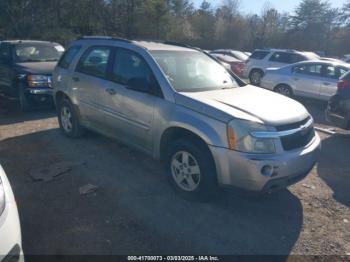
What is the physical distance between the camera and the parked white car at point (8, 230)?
90.4 inches

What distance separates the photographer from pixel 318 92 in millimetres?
10500

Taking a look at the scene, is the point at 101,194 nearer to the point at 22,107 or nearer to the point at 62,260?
the point at 62,260

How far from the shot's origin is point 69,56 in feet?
20.0

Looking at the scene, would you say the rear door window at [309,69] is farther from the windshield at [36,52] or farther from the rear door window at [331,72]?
the windshield at [36,52]

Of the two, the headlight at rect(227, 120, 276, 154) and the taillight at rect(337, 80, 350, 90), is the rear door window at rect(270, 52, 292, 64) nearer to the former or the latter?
the taillight at rect(337, 80, 350, 90)

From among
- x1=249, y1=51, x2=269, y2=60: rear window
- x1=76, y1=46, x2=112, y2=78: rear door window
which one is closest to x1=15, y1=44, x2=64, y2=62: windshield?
x1=76, y1=46, x2=112, y2=78: rear door window

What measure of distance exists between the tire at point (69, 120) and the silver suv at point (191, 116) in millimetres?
201

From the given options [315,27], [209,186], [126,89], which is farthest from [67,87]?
[315,27]

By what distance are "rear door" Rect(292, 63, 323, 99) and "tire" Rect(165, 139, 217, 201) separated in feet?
25.8

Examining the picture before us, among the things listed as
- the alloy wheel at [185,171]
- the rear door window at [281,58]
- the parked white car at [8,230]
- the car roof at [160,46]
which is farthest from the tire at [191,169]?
the rear door window at [281,58]

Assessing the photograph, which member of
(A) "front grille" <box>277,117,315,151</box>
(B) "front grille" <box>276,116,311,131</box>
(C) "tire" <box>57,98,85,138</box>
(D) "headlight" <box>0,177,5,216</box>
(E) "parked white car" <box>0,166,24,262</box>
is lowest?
(C) "tire" <box>57,98,85,138</box>

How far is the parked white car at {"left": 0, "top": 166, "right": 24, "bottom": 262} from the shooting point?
2295 millimetres

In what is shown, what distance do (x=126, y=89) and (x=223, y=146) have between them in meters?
1.79

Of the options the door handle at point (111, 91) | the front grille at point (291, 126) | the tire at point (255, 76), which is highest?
the door handle at point (111, 91)
